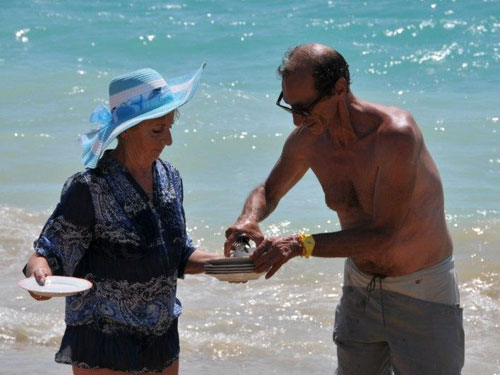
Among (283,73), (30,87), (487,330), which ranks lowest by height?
(487,330)

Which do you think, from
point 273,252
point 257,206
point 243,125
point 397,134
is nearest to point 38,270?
point 273,252

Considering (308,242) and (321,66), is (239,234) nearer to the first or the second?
(308,242)

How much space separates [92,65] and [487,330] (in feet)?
35.4

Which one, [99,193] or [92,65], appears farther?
[92,65]

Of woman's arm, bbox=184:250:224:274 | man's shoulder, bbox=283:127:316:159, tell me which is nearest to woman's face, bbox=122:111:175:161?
woman's arm, bbox=184:250:224:274

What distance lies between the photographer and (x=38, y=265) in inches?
145

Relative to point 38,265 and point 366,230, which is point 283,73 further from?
point 38,265

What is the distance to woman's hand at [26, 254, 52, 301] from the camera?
140 inches

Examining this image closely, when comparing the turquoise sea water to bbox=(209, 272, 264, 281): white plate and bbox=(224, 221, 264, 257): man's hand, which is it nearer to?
bbox=(224, 221, 264, 257): man's hand

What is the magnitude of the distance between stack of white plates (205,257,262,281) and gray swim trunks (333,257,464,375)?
0.67 m

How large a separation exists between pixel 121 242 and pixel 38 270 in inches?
13.6

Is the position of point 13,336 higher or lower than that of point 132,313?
lower

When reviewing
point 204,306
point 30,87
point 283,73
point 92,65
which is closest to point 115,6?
point 92,65

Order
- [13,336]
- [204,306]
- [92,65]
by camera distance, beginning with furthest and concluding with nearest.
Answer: [92,65] < [204,306] < [13,336]
